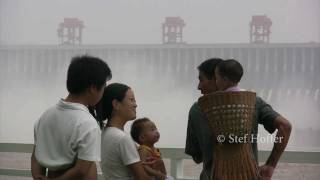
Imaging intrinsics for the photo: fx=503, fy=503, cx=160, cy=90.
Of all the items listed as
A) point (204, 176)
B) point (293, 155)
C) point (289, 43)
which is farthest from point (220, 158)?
point (289, 43)

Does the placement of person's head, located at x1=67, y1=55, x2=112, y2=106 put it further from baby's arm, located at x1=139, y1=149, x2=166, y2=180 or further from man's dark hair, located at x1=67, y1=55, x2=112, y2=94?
baby's arm, located at x1=139, y1=149, x2=166, y2=180

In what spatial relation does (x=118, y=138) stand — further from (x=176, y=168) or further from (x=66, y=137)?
(x=176, y=168)

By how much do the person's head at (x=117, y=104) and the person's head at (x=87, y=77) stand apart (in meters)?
0.20

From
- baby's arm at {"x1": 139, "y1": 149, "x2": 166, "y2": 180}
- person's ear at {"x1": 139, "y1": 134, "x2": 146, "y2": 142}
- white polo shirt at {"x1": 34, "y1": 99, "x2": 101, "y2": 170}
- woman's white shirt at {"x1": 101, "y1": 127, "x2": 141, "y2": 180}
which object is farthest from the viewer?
person's ear at {"x1": 139, "y1": 134, "x2": 146, "y2": 142}

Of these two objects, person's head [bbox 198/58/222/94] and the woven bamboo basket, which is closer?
the woven bamboo basket

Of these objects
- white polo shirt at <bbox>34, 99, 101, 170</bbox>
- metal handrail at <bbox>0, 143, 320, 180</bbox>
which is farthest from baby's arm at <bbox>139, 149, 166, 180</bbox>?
metal handrail at <bbox>0, 143, 320, 180</bbox>

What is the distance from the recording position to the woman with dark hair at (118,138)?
1230 millimetres

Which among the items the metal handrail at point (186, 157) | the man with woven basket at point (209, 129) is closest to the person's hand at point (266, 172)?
the man with woven basket at point (209, 129)

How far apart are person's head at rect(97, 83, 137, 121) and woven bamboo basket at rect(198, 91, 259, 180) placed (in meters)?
0.19

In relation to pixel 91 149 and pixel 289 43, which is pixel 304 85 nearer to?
pixel 289 43

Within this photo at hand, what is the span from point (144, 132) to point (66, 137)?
63 centimetres

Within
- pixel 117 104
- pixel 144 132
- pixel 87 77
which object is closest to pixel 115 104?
pixel 117 104

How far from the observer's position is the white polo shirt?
1014 millimetres

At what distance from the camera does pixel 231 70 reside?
129cm
